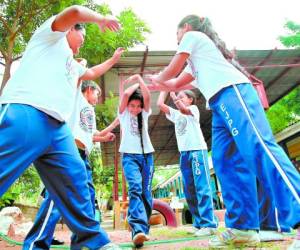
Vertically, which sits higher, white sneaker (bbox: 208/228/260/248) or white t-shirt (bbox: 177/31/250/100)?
white t-shirt (bbox: 177/31/250/100)

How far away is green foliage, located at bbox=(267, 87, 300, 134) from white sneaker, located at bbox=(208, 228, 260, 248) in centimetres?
1483

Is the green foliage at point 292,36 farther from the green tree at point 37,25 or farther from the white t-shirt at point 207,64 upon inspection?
the white t-shirt at point 207,64

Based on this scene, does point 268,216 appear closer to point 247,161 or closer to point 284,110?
point 247,161

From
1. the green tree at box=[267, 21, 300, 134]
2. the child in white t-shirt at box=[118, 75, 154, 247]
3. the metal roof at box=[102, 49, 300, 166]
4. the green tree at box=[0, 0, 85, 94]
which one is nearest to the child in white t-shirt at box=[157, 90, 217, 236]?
the child in white t-shirt at box=[118, 75, 154, 247]

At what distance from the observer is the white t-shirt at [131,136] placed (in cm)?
363

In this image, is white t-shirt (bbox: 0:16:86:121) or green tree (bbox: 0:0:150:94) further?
green tree (bbox: 0:0:150:94)

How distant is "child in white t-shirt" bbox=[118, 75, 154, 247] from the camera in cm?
326

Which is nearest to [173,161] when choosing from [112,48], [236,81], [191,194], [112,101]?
[112,101]

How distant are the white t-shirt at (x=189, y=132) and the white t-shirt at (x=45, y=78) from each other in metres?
2.21

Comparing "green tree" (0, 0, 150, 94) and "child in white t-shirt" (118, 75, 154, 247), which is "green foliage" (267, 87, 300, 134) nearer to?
"green tree" (0, 0, 150, 94)

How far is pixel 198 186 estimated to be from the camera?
398 cm

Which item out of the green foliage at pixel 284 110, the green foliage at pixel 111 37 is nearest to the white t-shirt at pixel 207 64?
the green foliage at pixel 111 37

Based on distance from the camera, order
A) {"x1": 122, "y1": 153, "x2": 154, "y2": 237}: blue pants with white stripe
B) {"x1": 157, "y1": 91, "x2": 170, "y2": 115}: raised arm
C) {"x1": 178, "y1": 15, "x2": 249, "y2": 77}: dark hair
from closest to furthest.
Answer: {"x1": 178, "y1": 15, "x2": 249, "y2": 77}: dark hair → {"x1": 122, "y1": 153, "x2": 154, "y2": 237}: blue pants with white stripe → {"x1": 157, "y1": 91, "x2": 170, "y2": 115}: raised arm

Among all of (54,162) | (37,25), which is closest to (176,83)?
(54,162)
